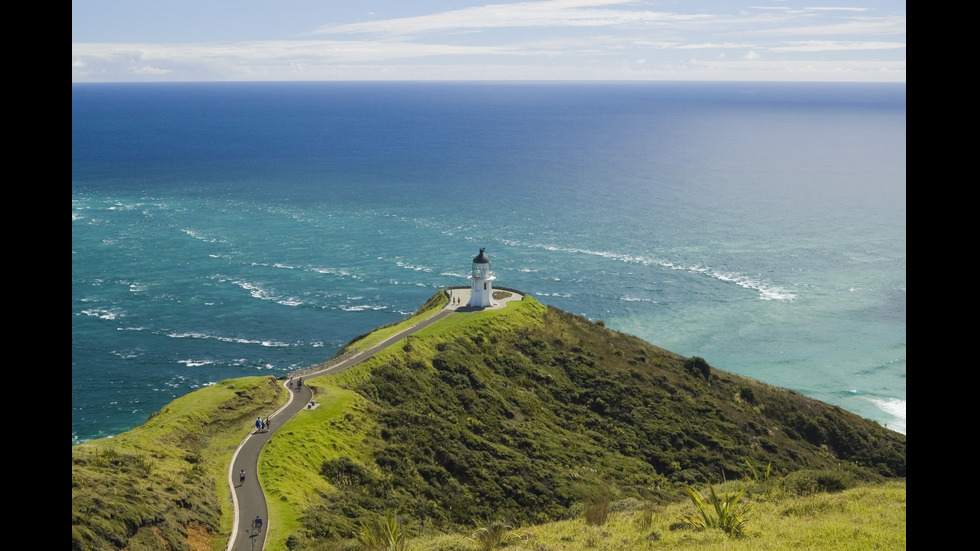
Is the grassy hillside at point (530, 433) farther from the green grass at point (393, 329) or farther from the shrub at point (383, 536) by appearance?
the green grass at point (393, 329)

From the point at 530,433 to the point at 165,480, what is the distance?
20.1 meters

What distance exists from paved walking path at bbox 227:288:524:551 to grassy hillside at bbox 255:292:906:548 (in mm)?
697

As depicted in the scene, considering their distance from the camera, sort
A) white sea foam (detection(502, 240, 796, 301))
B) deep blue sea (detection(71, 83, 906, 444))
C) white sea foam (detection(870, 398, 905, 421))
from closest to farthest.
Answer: white sea foam (detection(870, 398, 905, 421)), deep blue sea (detection(71, 83, 906, 444)), white sea foam (detection(502, 240, 796, 301))

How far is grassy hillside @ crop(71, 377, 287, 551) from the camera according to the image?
938 inches

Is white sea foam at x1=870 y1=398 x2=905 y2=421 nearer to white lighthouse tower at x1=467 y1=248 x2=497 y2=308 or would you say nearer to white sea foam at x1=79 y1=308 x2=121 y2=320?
white lighthouse tower at x1=467 y1=248 x2=497 y2=308

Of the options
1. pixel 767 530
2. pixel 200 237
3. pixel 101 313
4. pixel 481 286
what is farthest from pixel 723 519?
pixel 200 237

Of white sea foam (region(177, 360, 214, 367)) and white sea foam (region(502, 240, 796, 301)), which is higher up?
white sea foam (region(502, 240, 796, 301))

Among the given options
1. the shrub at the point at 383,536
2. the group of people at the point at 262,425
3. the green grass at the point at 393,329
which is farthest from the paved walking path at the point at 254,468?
the shrub at the point at 383,536

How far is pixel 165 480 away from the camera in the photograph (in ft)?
91.7

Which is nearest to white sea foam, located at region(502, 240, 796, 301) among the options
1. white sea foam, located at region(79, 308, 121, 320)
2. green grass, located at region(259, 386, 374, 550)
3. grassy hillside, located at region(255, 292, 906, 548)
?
grassy hillside, located at region(255, 292, 906, 548)

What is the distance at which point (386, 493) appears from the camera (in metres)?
33.3

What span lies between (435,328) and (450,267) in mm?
41532
